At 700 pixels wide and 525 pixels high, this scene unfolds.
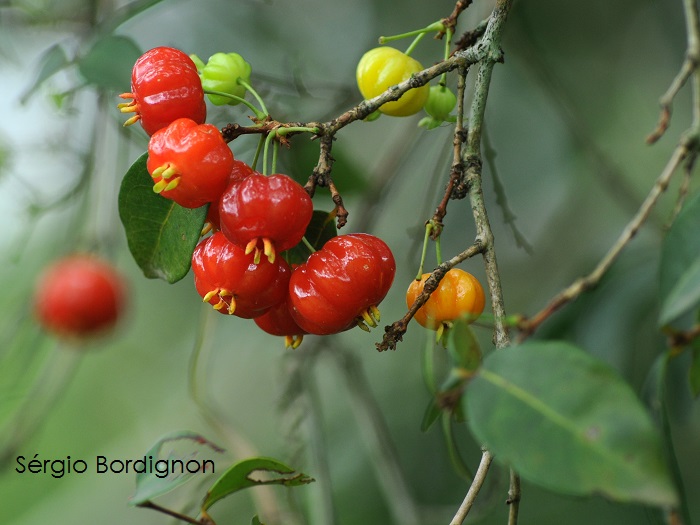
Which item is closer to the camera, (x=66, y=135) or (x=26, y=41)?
(x=66, y=135)

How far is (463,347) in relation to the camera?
0.63 m

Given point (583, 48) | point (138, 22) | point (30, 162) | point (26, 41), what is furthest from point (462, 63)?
point (26, 41)

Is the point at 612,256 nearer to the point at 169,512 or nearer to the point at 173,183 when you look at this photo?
the point at 173,183

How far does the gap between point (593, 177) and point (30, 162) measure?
152 centimetres

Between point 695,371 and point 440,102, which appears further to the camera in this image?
point 440,102

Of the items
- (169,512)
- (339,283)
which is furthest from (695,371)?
(169,512)

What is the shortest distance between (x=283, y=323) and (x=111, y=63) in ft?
2.77

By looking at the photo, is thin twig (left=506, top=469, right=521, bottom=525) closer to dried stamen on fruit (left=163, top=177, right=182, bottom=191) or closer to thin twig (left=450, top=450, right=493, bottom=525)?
thin twig (left=450, top=450, right=493, bottom=525)

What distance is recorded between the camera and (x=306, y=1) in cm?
219

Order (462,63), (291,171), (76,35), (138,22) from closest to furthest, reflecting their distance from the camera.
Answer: (462,63) → (291,171) → (76,35) → (138,22)

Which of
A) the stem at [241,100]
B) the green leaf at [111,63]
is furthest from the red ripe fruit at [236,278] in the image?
the green leaf at [111,63]

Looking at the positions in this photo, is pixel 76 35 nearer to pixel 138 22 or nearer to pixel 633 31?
pixel 138 22

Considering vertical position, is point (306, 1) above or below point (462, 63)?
above

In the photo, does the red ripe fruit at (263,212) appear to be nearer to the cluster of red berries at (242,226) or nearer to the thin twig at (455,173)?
the cluster of red berries at (242,226)
